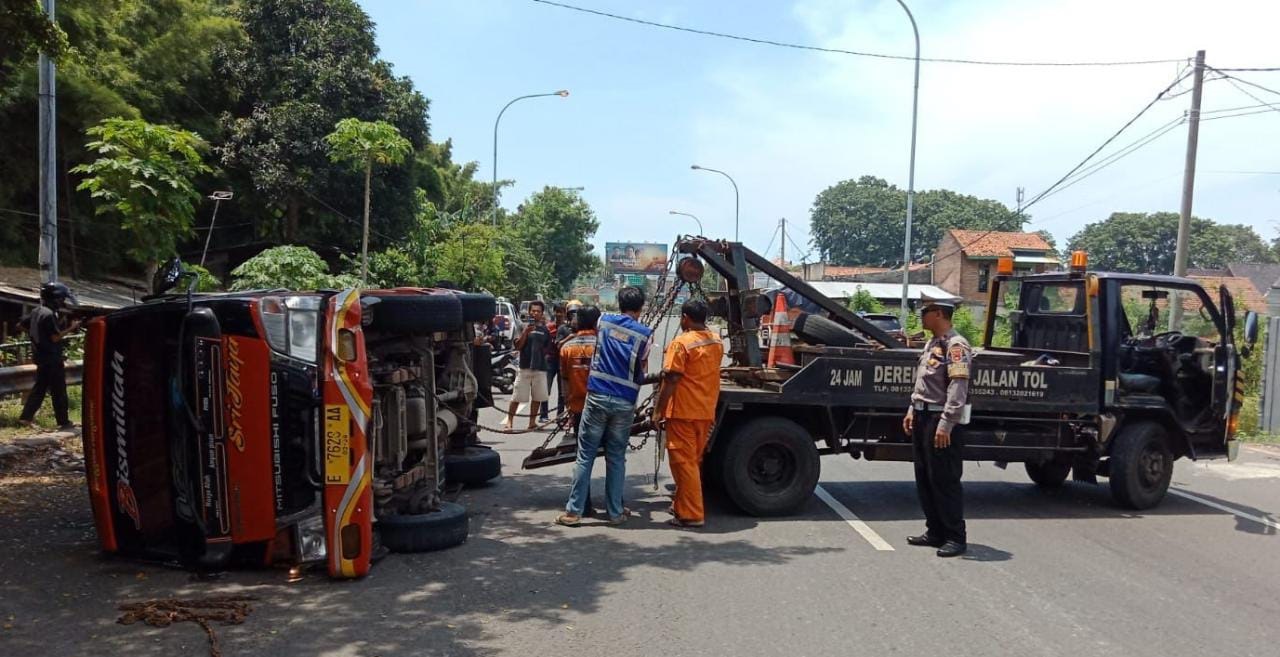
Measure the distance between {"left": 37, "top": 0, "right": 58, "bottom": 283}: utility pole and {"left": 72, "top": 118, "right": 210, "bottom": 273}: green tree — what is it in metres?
0.43

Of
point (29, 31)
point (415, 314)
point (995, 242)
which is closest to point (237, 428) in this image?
point (415, 314)

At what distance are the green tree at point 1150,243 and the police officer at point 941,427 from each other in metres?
70.0

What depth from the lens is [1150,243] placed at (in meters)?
70.7

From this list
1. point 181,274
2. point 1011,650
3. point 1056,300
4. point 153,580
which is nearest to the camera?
point 1011,650

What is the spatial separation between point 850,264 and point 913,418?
3273 inches

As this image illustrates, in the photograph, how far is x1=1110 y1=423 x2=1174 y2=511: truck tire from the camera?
734cm

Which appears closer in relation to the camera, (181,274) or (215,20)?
(181,274)

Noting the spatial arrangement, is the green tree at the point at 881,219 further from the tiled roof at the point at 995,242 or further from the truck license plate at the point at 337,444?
the truck license plate at the point at 337,444

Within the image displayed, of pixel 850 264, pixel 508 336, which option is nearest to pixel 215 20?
pixel 508 336

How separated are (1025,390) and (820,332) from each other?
5.69ft

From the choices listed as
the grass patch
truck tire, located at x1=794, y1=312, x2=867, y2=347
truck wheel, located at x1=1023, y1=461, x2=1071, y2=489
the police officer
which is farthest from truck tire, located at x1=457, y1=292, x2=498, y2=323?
the grass patch

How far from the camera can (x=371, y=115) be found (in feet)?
84.6

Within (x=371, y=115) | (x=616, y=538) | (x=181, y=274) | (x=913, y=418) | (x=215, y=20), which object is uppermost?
(x=215, y=20)

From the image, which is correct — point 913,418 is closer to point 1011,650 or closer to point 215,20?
point 1011,650
